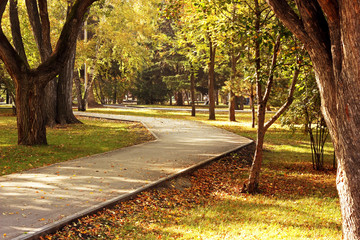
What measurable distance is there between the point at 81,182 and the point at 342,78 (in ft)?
19.2

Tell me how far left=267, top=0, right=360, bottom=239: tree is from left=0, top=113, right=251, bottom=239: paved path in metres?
4.13

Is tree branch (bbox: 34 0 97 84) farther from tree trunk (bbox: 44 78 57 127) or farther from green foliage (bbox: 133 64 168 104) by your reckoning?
green foliage (bbox: 133 64 168 104)

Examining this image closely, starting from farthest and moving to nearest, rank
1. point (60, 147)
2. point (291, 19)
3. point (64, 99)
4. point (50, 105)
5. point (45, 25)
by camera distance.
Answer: point (64, 99) → point (50, 105) → point (45, 25) → point (60, 147) → point (291, 19)

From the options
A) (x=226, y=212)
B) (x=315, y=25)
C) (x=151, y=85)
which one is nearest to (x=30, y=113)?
(x=226, y=212)

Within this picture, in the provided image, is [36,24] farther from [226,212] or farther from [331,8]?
[331,8]

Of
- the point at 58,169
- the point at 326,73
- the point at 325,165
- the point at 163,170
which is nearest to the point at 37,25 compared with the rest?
the point at 58,169

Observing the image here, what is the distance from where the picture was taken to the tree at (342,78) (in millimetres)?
4242

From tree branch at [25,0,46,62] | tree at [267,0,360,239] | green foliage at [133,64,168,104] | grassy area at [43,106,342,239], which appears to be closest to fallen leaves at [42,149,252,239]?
grassy area at [43,106,342,239]

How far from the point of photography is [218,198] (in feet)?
27.9

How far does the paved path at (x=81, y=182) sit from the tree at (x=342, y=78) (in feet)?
13.5

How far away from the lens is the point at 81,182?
26.6 feet

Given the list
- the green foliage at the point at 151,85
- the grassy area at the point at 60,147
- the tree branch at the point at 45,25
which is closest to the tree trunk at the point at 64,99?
the grassy area at the point at 60,147

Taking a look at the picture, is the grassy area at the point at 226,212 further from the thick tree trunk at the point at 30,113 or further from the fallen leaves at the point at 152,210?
the thick tree trunk at the point at 30,113

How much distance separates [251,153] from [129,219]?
8648 mm
